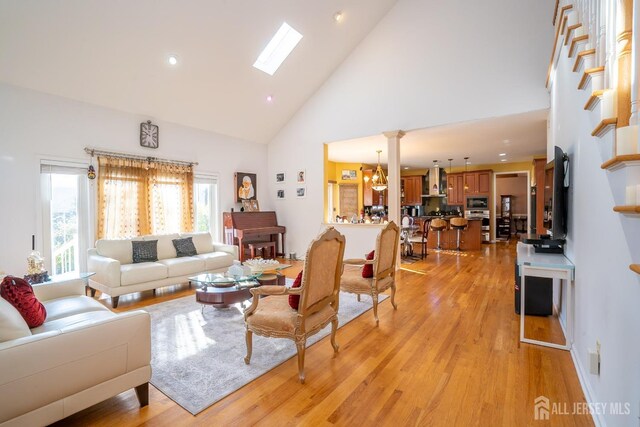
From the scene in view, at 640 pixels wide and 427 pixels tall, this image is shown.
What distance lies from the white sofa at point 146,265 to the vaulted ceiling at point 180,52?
234cm

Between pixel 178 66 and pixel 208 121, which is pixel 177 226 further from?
pixel 178 66

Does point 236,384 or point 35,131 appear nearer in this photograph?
point 236,384

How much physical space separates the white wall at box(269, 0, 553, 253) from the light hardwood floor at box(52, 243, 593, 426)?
11.5ft

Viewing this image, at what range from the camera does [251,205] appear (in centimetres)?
722

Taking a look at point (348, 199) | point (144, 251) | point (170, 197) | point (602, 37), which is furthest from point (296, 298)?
point (348, 199)

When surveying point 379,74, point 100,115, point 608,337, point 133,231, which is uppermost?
point 379,74

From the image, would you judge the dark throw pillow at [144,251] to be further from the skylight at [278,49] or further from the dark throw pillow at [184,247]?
the skylight at [278,49]

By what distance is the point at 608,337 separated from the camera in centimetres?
165

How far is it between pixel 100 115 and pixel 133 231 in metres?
1.94

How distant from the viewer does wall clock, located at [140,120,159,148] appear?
17.3ft

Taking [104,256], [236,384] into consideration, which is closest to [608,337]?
[236,384]

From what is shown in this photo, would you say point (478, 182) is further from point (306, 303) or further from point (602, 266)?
point (306, 303)

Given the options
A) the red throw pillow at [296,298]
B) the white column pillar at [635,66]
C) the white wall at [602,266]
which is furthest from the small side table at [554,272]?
the red throw pillow at [296,298]

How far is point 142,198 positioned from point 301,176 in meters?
3.29
